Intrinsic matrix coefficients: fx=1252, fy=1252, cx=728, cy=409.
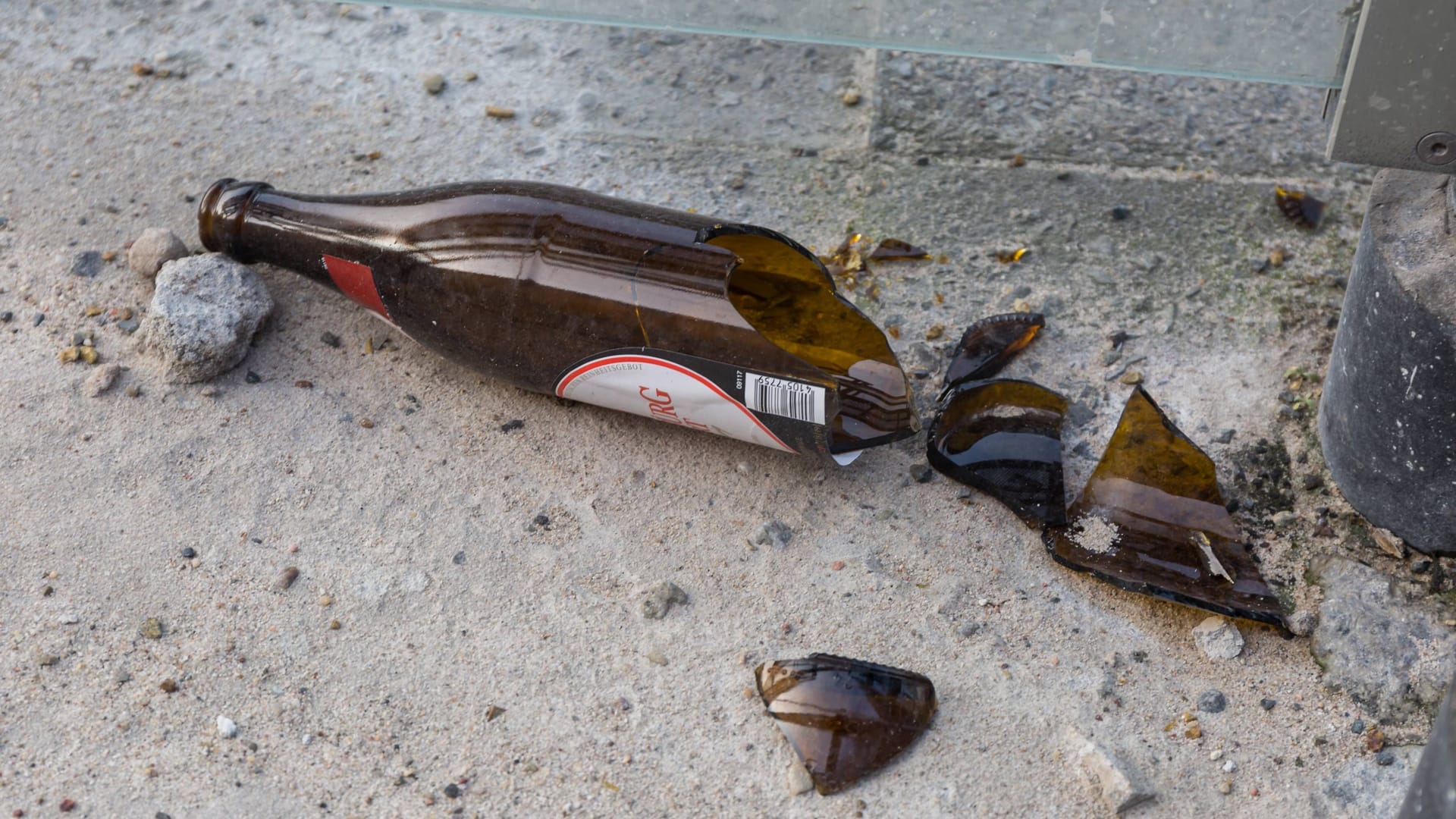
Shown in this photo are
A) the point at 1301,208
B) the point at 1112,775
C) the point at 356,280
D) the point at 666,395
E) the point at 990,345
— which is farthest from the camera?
the point at 1301,208

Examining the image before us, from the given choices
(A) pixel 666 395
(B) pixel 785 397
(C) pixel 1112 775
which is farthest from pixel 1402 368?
(A) pixel 666 395

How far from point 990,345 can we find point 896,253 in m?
0.26

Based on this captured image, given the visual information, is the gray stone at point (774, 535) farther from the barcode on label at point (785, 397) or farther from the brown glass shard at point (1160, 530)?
the brown glass shard at point (1160, 530)

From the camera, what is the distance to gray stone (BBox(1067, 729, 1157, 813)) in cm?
132

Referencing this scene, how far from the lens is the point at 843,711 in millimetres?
1357

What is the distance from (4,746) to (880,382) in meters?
1.09

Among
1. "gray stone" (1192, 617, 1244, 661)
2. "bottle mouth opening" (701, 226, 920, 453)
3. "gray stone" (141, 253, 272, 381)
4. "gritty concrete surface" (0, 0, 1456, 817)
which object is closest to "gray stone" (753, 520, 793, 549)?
"gritty concrete surface" (0, 0, 1456, 817)

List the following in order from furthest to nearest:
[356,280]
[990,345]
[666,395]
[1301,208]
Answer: [1301,208]
[990,345]
[356,280]
[666,395]

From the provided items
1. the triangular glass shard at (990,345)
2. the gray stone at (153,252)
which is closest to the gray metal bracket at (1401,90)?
the triangular glass shard at (990,345)

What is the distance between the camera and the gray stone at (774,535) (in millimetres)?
1585

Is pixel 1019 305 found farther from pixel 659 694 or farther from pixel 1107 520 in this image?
pixel 659 694

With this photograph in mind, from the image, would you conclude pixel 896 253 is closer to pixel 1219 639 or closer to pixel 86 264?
pixel 1219 639

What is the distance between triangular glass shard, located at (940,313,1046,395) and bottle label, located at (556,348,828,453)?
330 millimetres

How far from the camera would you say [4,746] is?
1341 millimetres
